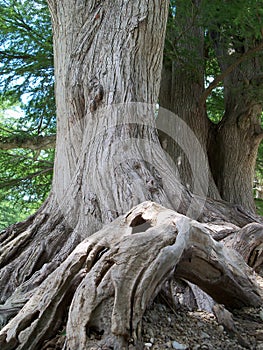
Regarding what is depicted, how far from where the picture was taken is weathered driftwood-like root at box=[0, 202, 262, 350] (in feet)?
5.85

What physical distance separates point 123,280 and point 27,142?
253 inches

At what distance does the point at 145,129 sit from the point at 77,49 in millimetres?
1331

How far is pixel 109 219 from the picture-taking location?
310 centimetres

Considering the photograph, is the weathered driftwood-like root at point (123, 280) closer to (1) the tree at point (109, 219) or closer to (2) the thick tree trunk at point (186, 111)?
(1) the tree at point (109, 219)

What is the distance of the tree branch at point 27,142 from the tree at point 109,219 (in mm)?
3336

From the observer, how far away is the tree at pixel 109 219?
6.24ft

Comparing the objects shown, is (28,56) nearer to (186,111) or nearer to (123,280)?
(186,111)

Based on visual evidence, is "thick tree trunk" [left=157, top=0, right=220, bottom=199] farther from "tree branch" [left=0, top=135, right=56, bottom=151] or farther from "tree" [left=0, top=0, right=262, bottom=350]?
"tree branch" [left=0, top=135, right=56, bottom=151]

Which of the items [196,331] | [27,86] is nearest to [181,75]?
[27,86]

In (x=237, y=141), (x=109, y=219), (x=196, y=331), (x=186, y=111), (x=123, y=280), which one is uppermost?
(x=186, y=111)

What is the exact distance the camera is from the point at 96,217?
3234mm

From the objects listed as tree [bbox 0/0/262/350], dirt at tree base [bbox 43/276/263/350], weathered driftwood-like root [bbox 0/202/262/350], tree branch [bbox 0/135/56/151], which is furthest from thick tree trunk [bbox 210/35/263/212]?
dirt at tree base [bbox 43/276/263/350]

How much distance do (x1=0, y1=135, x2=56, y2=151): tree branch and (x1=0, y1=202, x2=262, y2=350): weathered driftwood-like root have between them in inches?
229

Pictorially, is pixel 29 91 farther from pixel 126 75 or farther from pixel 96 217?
pixel 96 217
